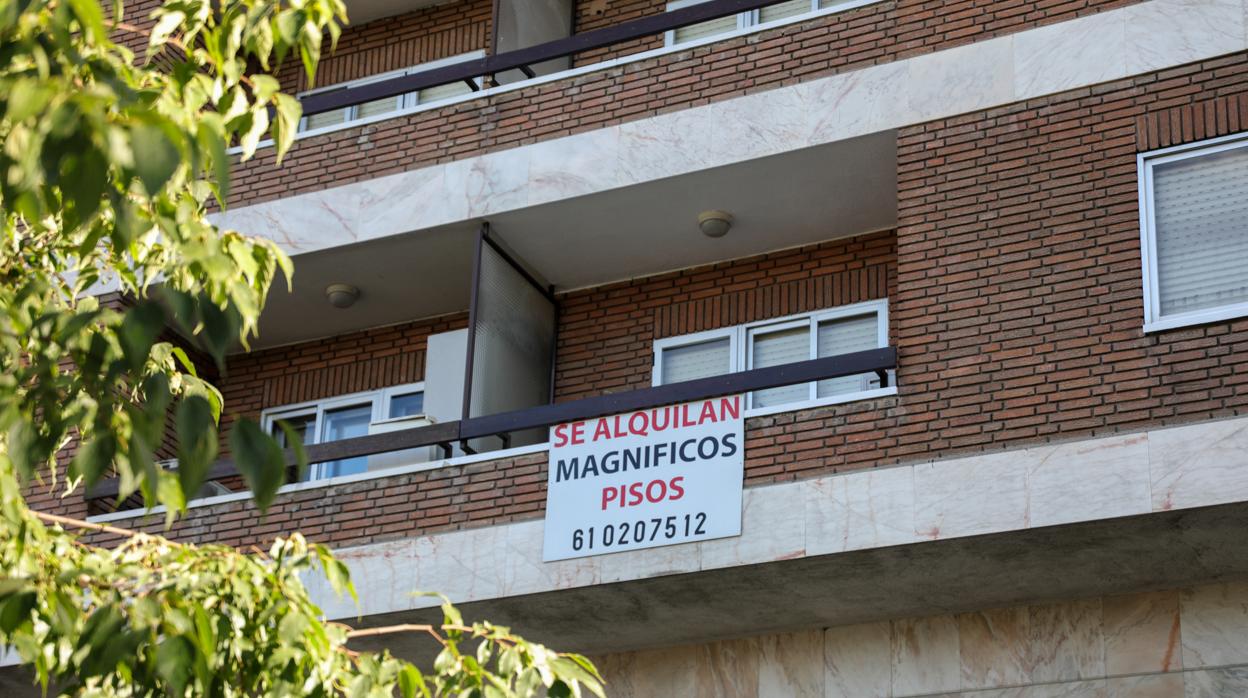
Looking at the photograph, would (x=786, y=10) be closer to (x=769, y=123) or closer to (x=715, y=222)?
(x=715, y=222)

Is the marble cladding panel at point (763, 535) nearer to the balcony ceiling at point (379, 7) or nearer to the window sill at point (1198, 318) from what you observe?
the window sill at point (1198, 318)

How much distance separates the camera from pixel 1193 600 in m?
11.7

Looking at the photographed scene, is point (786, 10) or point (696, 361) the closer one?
point (696, 361)

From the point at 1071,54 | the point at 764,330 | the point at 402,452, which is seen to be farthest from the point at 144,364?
the point at 764,330

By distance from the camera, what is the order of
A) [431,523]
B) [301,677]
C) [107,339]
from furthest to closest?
[431,523] → [301,677] → [107,339]

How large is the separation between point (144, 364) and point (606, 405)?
297 inches

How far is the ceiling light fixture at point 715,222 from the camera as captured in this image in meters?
14.6

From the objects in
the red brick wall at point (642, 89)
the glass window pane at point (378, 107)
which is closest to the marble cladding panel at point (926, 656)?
the red brick wall at point (642, 89)

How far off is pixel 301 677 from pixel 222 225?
9448 millimetres

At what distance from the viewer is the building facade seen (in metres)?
11.5

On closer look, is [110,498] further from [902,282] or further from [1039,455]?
[1039,455]

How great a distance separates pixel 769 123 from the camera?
44.8 feet

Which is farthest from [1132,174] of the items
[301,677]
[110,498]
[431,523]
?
[110,498]

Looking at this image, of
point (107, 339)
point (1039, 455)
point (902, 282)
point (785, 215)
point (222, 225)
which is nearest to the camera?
point (107, 339)
